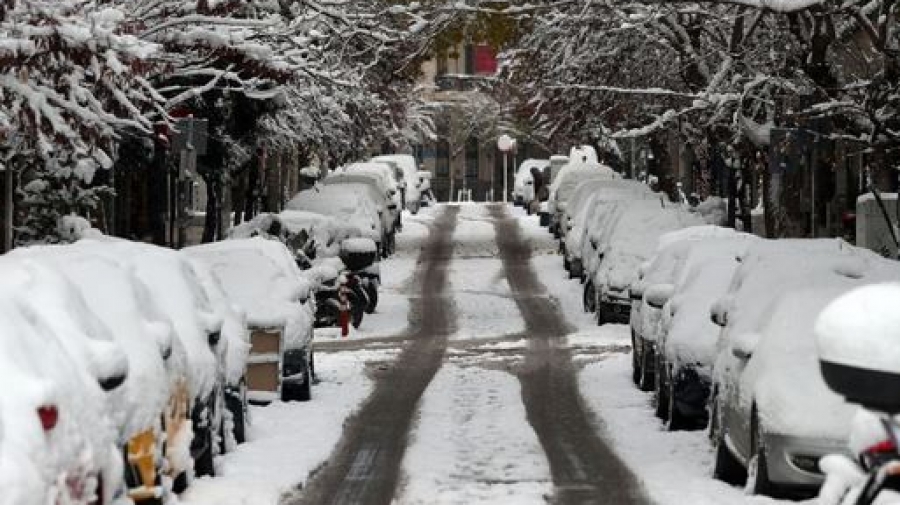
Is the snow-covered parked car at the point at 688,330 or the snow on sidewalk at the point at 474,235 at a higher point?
the snow-covered parked car at the point at 688,330

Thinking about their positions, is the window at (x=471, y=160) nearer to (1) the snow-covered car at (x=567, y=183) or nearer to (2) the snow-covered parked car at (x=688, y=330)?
(1) the snow-covered car at (x=567, y=183)

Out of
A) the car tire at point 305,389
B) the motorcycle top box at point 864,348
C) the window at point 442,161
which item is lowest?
the window at point 442,161

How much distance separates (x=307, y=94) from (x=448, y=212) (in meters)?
37.2

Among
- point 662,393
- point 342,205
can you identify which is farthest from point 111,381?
point 342,205

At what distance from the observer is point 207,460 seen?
15055 millimetres

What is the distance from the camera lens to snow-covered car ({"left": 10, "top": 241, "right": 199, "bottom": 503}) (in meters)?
12.0

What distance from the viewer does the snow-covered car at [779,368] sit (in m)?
12.6

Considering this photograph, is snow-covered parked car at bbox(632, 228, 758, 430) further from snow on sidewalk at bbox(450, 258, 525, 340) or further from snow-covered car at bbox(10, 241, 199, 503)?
snow on sidewalk at bbox(450, 258, 525, 340)

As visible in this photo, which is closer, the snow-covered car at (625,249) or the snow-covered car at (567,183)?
the snow-covered car at (625,249)

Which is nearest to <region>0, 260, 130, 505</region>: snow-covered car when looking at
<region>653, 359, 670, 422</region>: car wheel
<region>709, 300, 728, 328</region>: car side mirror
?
<region>709, 300, 728, 328</region>: car side mirror

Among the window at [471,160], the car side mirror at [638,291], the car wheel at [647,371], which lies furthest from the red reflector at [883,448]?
the window at [471,160]

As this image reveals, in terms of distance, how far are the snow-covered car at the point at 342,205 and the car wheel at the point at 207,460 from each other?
2233cm

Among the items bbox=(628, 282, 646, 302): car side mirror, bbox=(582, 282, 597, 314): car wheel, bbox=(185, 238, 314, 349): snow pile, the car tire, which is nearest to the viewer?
bbox=(185, 238, 314, 349): snow pile

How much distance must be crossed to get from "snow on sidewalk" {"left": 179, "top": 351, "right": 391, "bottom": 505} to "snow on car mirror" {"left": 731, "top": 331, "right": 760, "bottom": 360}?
327 centimetres
